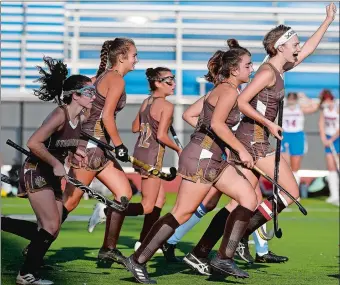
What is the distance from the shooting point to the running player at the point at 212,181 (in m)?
7.98

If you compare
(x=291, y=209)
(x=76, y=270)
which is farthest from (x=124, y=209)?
(x=291, y=209)

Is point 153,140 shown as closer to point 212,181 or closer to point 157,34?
point 212,181

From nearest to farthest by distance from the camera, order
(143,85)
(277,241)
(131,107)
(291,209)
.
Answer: (277,241) < (291,209) < (131,107) < (143,85)

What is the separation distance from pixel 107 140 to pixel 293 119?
10.5m

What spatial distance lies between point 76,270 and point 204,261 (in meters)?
1.04

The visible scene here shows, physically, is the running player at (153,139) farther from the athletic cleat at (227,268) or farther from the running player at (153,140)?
the athletic cleat at (227,268)

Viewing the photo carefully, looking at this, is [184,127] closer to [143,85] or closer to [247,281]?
[143,85]

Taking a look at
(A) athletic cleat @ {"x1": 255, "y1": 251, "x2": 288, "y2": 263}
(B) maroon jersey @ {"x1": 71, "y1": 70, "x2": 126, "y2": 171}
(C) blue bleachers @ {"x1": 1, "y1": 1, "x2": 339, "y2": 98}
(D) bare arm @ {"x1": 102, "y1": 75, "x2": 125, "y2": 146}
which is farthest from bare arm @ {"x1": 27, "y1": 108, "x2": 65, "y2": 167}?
(C) blue bleachers @ {"x1": 1, "y1": 1, "x2": 339, "y2": 98}

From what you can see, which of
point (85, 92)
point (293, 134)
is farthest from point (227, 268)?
point (293, 134)

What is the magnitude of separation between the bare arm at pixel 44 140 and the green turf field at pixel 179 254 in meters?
0.95

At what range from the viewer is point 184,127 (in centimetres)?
2103

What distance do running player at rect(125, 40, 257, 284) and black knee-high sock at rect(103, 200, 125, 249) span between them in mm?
1186

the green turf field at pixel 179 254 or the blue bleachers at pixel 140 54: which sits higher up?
the blue bleachers at pixel 140 54

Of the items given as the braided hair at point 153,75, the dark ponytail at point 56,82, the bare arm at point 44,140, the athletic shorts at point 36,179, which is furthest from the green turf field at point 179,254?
the braided hair at point 153,75
